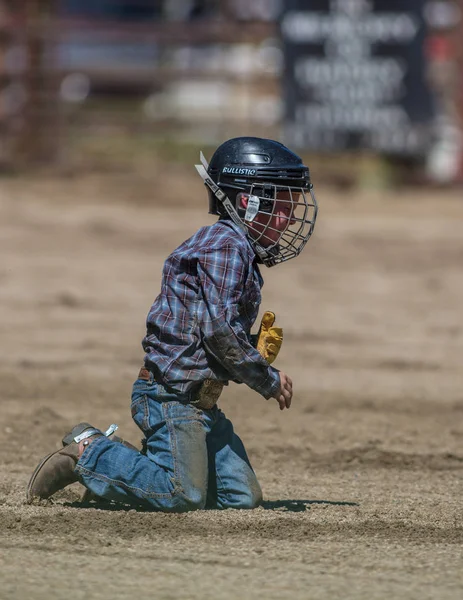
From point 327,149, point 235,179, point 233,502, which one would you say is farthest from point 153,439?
point 327,149

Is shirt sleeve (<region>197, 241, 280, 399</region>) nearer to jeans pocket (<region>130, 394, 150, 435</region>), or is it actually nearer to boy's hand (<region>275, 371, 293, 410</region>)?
boy's hand (<region>275, 371, 293, 410</region>)

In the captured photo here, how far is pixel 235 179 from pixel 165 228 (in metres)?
8.00

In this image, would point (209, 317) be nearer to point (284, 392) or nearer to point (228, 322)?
point (228, 322)

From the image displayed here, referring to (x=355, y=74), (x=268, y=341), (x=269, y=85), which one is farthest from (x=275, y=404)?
(x=269, y=85)

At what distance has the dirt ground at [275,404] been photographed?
11.7ft

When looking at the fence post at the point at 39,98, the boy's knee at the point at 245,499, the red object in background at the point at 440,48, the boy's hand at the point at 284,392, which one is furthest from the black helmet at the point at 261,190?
the fence post at the point at 39,98

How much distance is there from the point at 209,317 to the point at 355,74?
10.4 metres

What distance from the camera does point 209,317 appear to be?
409 centimetres

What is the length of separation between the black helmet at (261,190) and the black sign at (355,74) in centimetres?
996

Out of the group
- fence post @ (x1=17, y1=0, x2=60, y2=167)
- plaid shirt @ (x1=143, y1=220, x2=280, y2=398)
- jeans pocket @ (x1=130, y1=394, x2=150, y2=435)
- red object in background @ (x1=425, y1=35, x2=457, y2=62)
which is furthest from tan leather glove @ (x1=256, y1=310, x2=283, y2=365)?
fence post @ (x1=17, y1=0, x2=60, y2=167)

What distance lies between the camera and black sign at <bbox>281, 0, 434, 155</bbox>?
1402 centimetres

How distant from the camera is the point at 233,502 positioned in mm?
4352

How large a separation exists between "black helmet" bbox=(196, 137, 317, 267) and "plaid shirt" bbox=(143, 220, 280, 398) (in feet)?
0.23

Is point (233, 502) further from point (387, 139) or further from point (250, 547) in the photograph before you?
point (387, 139)
